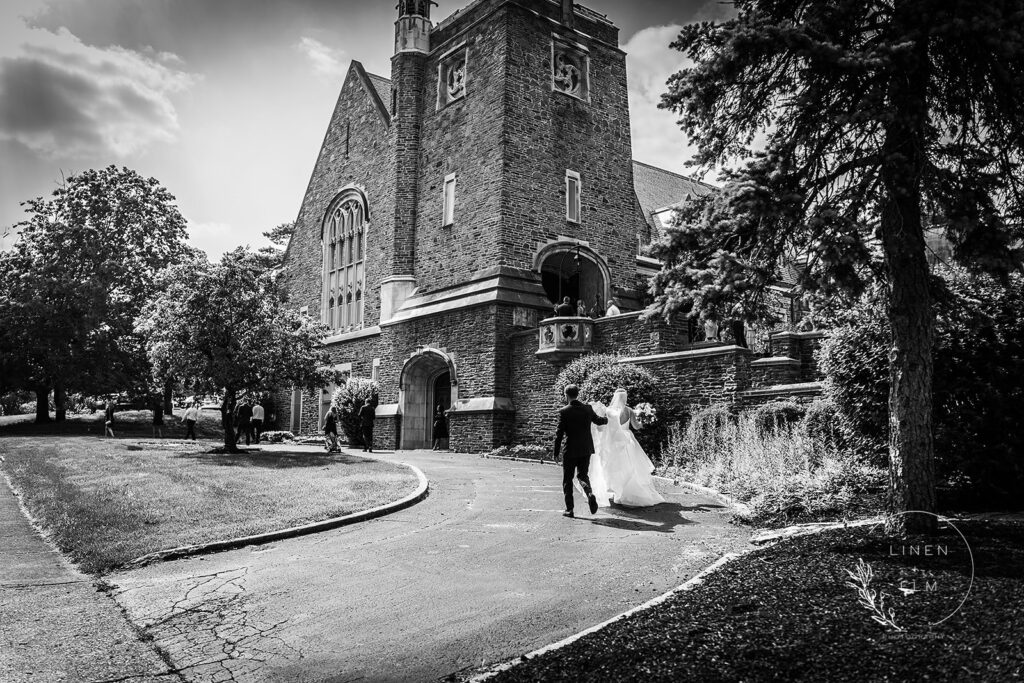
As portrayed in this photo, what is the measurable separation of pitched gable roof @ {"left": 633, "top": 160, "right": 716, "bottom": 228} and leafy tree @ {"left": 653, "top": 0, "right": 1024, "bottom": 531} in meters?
23.5

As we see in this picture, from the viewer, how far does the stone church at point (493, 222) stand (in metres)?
22.2

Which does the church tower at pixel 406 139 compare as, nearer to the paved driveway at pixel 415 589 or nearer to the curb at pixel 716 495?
the curb at pixel 716 495

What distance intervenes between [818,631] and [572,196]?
21228mm

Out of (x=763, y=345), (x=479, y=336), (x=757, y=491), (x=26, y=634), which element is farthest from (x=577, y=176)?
(x=26, y=634)

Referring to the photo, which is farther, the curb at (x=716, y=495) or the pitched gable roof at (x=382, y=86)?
the pitched gable roof at (x=382, y=86)

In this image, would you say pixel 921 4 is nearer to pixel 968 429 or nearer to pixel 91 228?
pixel 968 429

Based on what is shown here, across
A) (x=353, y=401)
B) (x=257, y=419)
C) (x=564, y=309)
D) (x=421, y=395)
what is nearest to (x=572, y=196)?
(x=564, y=309)

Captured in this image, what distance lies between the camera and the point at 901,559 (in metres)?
6.10

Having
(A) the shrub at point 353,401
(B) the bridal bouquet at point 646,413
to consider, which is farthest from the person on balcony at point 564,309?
(A) the shrub at point 353,401

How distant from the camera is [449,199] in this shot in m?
25.5

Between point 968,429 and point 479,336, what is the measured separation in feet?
49.2

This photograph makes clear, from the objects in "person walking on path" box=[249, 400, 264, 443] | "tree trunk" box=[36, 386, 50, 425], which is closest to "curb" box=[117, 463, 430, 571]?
"person walking on path" box=[249, 400, 264, 443]

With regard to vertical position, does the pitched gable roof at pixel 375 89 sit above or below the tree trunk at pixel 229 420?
above

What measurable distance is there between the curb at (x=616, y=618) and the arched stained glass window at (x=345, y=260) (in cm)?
2448
